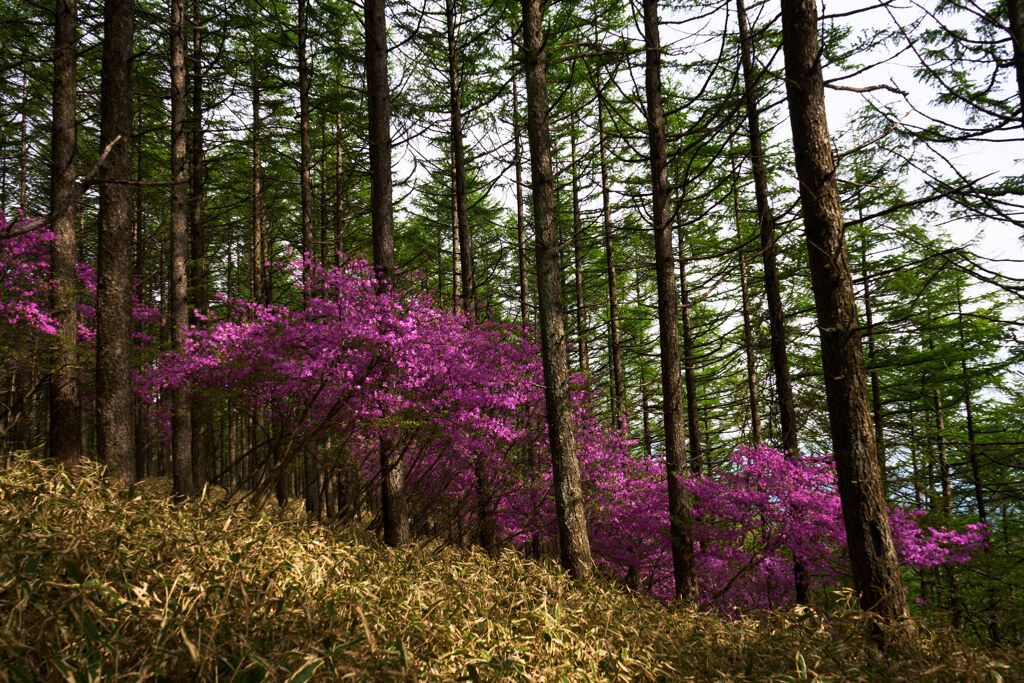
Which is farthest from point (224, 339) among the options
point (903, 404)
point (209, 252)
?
point (903, 404)

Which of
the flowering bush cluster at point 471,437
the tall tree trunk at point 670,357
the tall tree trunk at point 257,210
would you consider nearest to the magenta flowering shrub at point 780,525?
the flowering bush cluster at point 471,437

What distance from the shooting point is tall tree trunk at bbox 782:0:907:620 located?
14.2ft

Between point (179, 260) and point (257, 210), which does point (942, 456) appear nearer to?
point (179, 260)

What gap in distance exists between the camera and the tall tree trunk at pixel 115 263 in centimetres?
648

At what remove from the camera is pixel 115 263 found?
6.66m

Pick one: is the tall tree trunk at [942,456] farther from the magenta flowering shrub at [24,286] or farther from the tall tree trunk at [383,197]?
the magenta flowering shrub at [24,286]

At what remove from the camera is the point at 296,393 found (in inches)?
363

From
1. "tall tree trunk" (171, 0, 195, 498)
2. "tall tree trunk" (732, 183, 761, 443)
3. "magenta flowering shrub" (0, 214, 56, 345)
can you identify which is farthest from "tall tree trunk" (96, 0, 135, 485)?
"tall tree trunk" (732, 183, 761, 443)

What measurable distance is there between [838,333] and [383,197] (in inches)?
280

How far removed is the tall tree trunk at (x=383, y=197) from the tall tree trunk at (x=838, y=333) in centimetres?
597

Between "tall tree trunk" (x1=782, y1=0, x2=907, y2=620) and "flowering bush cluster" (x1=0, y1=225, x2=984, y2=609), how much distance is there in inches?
198

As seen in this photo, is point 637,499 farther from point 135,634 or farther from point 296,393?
point 135,634

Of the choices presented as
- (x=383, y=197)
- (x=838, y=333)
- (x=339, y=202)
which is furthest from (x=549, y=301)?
(x=339, y=202)

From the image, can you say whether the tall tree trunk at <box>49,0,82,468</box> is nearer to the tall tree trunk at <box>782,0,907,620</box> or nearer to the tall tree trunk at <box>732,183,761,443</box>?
the tall tree trunk at <box>782,0,907,620</box>
